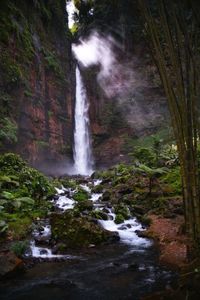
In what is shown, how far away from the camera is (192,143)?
13.5 ft

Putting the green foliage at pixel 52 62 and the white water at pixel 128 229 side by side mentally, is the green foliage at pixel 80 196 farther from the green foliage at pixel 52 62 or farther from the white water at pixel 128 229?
the green foliage at pixel 52 62

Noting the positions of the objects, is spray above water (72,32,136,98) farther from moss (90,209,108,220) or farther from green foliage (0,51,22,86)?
moss (90,209,108,220)

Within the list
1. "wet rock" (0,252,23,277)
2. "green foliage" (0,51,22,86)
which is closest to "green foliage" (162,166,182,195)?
"wet rock" (0,252,23,277)

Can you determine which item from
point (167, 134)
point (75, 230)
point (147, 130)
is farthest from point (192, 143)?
point (147, 130)

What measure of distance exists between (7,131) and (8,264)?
998 cm

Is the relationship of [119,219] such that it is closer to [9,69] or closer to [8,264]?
[8,264]

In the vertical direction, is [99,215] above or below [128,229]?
above

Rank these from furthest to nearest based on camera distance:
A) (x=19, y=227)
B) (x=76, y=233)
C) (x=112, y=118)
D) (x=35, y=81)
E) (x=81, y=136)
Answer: (x=112, y=118)
(x=81, y=136)
(x=35, y=81)
(x=19, y=227)
(x=76, y=233)

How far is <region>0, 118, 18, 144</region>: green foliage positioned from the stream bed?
7660 mm

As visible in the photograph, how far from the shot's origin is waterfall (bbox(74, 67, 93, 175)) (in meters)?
23.7

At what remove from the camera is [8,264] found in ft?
17.6

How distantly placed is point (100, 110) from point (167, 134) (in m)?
6.17

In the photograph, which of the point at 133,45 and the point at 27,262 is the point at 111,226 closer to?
the point at 27,262

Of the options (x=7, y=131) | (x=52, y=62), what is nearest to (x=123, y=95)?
(x=52, y=62)
